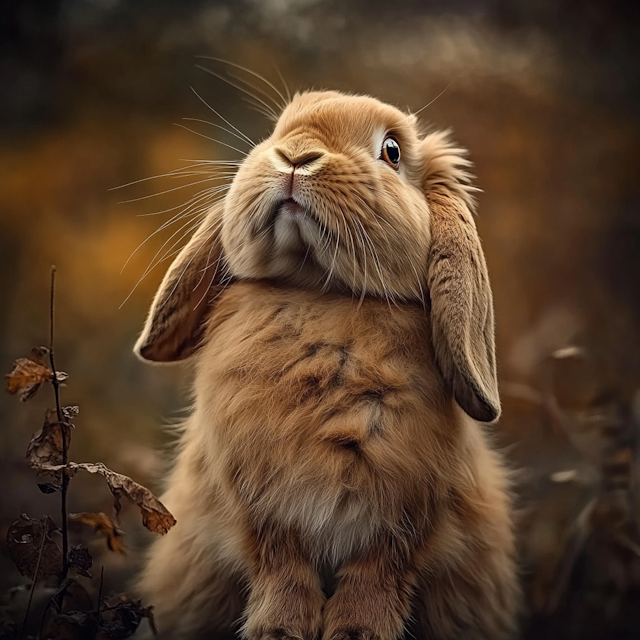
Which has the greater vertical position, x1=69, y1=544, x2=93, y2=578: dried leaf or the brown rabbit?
the brown rabbit

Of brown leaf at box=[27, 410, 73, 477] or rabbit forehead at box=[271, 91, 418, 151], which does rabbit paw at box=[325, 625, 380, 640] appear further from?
rabbit forehead at box=[271, 91, 418, 151]

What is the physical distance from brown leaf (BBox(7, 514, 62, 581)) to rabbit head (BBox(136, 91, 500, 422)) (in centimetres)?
30

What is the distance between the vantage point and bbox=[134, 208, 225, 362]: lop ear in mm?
1119

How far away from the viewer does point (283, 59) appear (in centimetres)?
164

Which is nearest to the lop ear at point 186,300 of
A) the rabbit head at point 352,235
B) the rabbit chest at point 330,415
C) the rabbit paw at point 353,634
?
the rabbit head at point 352,235

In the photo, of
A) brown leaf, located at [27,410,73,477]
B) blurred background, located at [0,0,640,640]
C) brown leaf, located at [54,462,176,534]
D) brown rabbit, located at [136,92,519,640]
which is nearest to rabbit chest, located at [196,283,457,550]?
brown rabbit, located at [136,92,519,640]

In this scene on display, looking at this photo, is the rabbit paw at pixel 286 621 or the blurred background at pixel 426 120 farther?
the blurred background at pixel 426 120

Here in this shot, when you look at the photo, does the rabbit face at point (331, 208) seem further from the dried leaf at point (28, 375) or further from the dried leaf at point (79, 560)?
the dried leaf at point (79, 560)

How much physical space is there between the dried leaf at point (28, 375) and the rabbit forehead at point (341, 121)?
48 cm

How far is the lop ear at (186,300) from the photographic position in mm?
1119

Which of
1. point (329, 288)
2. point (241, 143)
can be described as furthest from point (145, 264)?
point (329, 288)

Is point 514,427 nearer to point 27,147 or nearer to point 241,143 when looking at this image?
point 241,143

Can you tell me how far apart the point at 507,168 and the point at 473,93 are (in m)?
0.20

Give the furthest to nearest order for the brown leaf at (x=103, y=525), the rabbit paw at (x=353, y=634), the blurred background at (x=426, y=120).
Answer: the blurred background at (x=426, y=120)
the brown leaf at (x=103, y=525)
the rabbit paw at (x=353, y=634)
